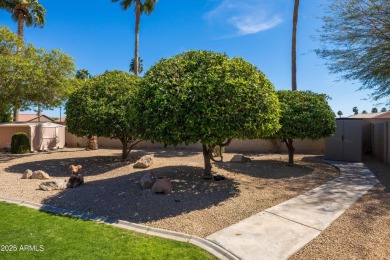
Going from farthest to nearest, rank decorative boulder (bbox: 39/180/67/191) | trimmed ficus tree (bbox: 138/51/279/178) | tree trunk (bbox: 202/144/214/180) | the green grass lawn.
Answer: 1. tree trunk (bbox: 202/144/214/180)
2. decorative boulder (bbox: 39/180/67/191)
3. trimmed ficus tree (bbox: 138/51/279/178)
4. the green grass lawn

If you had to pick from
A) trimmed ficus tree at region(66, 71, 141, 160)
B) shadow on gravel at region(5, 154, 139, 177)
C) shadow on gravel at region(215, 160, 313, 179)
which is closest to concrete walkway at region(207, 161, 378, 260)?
shadow on gravel at region(215, 160, 313, 179)

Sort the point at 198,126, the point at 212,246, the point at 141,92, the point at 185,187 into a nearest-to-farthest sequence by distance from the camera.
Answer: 1. the point at 212,246
2. the point at 198,126
3. the point at 141,92
4. the point at 185,187

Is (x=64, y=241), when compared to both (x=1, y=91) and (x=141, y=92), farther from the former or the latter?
(x=1, y=91)

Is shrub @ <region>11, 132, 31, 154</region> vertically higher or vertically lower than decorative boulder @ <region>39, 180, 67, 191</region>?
higher

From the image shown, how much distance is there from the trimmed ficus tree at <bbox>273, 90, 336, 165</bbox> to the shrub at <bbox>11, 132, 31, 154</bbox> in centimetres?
1806

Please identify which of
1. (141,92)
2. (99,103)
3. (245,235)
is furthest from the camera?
(99,103)

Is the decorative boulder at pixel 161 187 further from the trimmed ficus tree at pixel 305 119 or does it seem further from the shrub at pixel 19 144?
the shrub at pixel 19 144

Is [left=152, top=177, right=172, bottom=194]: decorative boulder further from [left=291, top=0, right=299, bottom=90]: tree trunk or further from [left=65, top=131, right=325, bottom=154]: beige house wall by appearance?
[left=291, top=0, right=299, bottom=90]: tree trunk

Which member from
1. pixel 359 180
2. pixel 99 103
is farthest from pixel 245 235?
pixel 99 103

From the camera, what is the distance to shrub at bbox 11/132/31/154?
1848cm

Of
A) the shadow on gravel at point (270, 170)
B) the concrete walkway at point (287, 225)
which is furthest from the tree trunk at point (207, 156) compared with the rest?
the concrete walkway at point (287, 225)

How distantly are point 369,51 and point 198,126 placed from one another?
9.52 meters

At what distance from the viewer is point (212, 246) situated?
14.6 ft

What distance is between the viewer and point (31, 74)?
14625 millimetres
